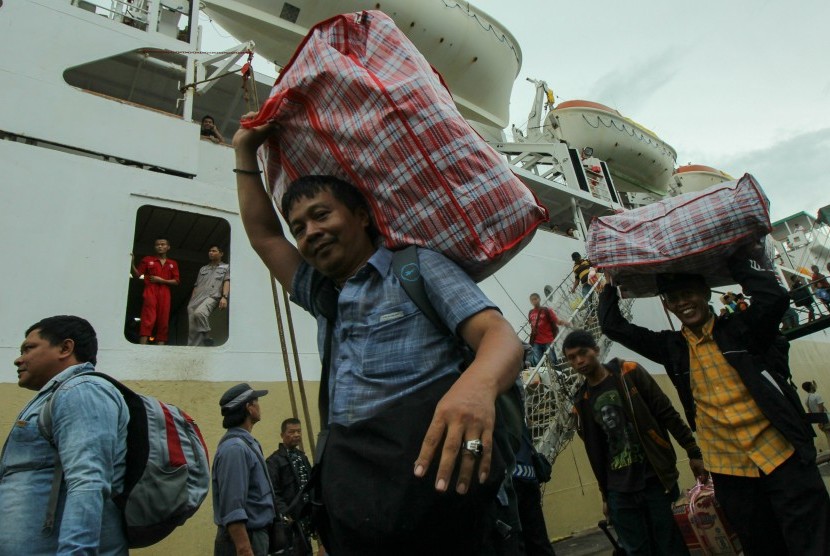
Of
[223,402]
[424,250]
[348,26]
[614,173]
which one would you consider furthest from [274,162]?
[614,173]

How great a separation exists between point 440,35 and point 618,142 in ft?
23.8

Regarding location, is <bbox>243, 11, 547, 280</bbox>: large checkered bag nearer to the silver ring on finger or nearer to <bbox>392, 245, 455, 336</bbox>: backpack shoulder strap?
<bbox>392, 245, 455, 336</bbox>: backpack shoulder strap

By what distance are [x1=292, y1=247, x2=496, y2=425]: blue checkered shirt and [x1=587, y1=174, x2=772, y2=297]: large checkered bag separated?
173 cm

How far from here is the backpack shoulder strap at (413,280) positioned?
1011mm

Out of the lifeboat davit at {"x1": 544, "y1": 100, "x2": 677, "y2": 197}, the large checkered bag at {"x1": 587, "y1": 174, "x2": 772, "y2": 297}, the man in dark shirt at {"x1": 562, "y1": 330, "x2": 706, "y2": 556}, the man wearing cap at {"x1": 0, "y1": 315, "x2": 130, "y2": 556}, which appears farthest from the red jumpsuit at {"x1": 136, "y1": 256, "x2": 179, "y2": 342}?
the lifeboat davit at {"x1": 544, "y1": 100, "x2": 677, "y2": 197}

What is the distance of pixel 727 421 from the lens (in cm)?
224

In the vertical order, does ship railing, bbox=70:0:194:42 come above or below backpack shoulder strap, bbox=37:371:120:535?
above

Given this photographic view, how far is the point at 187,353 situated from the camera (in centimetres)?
459

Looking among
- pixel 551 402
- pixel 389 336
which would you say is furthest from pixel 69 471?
pixel 551 402

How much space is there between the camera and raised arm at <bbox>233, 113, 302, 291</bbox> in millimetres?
1375

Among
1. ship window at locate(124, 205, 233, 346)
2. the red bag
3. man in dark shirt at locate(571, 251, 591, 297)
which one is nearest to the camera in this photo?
the red bag

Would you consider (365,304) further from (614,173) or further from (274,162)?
(614,173)

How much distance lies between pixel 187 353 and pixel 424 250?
4113 millimetres

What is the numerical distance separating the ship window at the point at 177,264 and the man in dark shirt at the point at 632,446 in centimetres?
351
